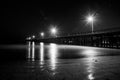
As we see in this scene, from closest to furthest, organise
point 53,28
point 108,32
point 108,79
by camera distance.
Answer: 1. point 108,79
2. point 108,32
3. point 53,28

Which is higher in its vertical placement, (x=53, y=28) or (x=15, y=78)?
(x=53, y=28)

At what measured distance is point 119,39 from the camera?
190ft

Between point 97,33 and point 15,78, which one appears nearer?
point 15,78

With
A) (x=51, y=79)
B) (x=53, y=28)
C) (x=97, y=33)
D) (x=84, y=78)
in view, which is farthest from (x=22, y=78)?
(x=53, y=28)

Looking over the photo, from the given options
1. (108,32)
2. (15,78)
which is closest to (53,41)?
(108,32)

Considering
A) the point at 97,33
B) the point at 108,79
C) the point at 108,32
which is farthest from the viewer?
the point at 97,33

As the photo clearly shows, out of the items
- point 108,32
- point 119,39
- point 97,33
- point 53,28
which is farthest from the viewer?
point 53,28

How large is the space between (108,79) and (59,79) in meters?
2.83

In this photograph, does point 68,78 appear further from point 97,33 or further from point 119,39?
point 119,39

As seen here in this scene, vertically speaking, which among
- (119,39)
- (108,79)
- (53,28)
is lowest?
(108,79)

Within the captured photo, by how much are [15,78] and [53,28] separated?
9792 centimetres

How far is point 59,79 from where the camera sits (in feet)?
27.7

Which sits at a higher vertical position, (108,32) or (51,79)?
(108,32)

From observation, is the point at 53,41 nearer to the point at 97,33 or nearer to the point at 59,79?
the point at 97,33
